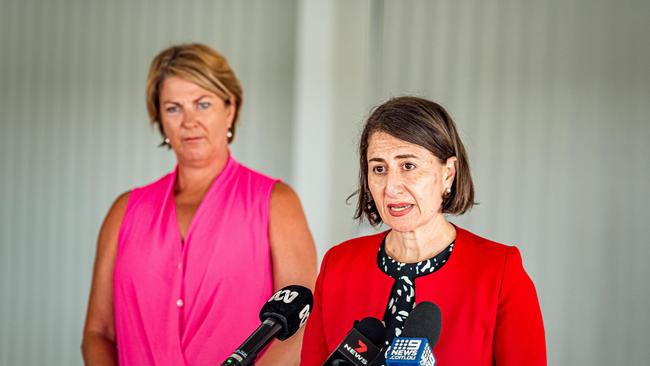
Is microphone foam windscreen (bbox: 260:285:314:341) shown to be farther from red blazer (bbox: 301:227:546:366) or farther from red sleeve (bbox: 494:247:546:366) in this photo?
red sleeve (bbox: 494:247:546:366)

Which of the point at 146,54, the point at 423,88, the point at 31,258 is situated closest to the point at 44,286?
the point at 31,258

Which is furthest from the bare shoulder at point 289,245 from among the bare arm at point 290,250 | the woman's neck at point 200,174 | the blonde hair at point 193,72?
the blonde hair at point 193,72

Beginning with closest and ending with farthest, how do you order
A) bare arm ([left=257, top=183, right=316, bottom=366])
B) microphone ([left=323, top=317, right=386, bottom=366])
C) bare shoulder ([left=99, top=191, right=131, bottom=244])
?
microphone ([left=323, top=317, right=386, bottom=366]), bare arm ([left=257, top=183, right=316, bottom=366]), bare shoulder ([left=99, top=191, right=131, bottom=244])

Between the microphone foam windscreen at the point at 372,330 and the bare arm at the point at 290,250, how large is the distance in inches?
43.8

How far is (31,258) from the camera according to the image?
19.6ft

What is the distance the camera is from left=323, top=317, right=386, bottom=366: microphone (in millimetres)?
1618

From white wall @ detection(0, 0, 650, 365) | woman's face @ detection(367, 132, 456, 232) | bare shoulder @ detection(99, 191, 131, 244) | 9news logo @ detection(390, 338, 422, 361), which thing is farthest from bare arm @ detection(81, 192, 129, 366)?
white wall @ detection(0, 0, 650, 365)

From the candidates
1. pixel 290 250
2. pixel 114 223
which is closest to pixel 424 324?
pixel 290 250

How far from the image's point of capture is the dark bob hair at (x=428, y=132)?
2.17 meters

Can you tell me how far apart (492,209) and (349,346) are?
3683 mm

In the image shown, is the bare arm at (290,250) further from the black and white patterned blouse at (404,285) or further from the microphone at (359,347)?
the microphone at (359,347)

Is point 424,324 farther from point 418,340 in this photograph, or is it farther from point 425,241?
point 425,241

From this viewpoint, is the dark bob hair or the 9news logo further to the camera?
the dark bob hair

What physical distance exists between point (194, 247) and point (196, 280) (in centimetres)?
13
